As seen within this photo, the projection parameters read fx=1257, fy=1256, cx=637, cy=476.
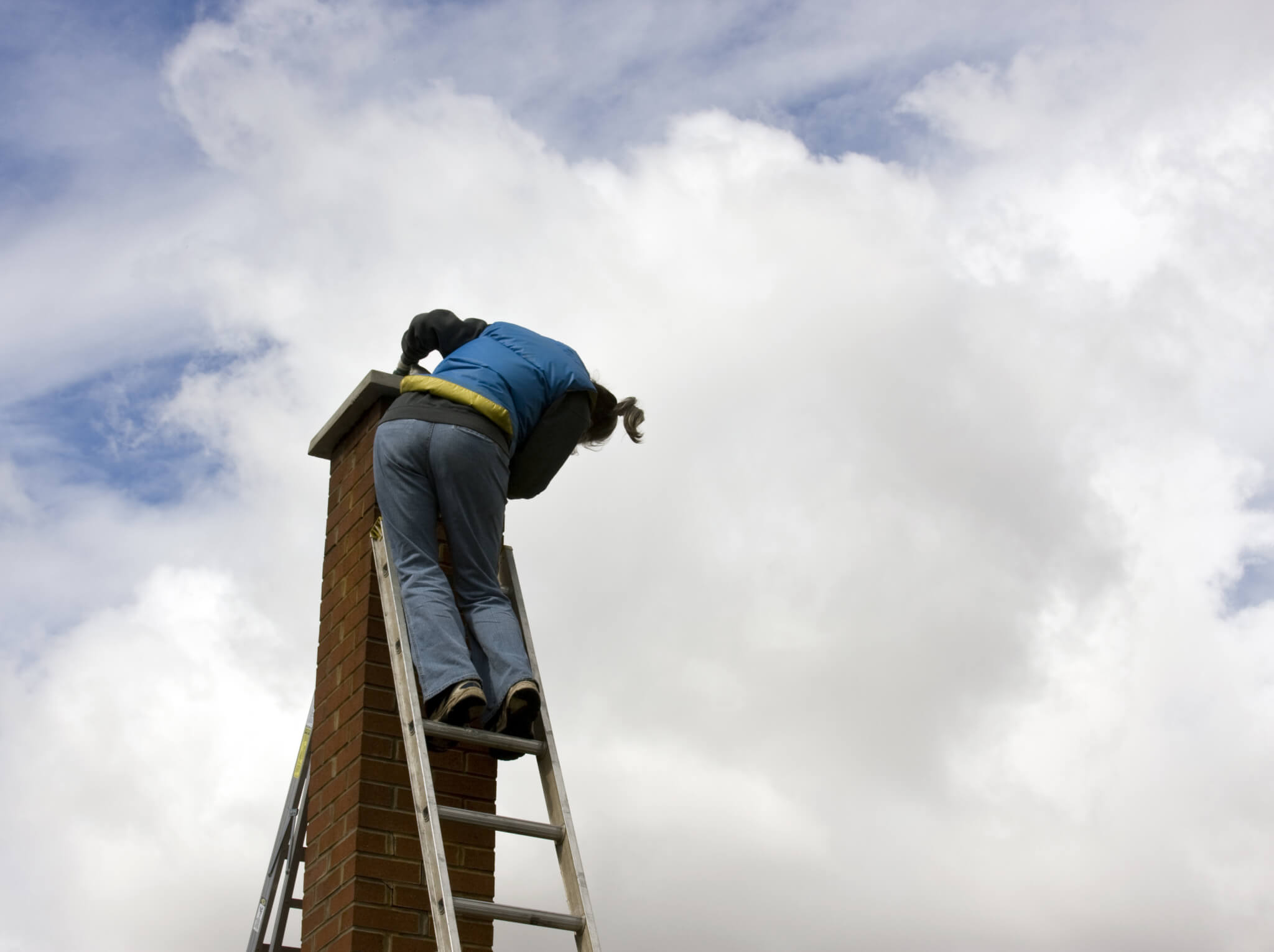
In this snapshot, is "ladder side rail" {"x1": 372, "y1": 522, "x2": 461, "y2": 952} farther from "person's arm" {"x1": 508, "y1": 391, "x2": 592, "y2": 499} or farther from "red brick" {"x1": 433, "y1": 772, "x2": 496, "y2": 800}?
"person's arm" {"x1": 508, "y1": 391, "x2": 592, "y2": 499}

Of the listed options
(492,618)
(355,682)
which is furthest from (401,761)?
(492,618)

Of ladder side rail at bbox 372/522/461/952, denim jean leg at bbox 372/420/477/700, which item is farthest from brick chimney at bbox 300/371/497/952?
denim jean leg at bbox 372/420/477/700

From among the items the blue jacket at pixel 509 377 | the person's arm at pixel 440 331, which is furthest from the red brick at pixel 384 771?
the person's arm at pixel 440 331

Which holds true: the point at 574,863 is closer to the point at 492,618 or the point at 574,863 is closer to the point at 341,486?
the point at 492,618

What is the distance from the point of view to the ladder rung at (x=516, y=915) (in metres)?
2.98

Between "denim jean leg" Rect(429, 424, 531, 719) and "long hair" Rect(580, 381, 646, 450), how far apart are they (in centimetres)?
52

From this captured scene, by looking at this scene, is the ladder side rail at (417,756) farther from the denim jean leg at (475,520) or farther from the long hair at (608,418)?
the long hair at (608,418)

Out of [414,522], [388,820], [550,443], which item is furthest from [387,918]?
[550,443]

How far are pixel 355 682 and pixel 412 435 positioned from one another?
0.85m

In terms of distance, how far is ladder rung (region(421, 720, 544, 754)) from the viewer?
330 centimetres

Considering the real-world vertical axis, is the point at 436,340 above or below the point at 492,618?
above

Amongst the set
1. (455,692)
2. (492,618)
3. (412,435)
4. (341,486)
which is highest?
(341,486)

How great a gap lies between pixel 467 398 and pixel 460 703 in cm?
A: 91

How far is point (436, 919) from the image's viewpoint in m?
2.97
